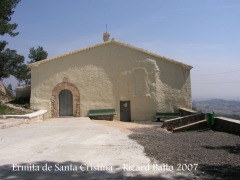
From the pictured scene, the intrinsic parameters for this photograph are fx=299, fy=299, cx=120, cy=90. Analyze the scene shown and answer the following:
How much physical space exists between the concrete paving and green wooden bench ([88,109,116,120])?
35.0 feet

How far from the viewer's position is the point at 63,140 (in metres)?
10.1

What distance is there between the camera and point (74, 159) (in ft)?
23.8

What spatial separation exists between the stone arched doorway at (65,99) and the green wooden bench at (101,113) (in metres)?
1.02

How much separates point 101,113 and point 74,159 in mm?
13959

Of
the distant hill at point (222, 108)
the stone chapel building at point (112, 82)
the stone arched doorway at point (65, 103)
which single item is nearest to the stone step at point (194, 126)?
the stone chapel building at point (112, 82)

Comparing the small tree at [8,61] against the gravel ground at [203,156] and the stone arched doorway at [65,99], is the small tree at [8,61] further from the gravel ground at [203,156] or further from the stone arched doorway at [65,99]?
the gravel ground at [203,156]

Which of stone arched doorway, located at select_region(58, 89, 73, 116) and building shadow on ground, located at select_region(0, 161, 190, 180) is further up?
stone arched doorway, located at select_region(58, 89, 73, 116)

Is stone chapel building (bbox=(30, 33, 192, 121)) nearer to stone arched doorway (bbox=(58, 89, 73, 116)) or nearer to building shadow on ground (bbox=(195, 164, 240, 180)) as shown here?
stone arched doorway (bbox=(58, 89, 73, 116))

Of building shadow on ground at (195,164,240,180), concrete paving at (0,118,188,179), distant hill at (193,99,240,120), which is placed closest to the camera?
building shadow on ground at (195,164,240,180)

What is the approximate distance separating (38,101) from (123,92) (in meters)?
6.10

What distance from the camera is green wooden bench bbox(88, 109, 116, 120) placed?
21.1 metres

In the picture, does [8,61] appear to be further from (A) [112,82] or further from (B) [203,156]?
(B) [203,156]

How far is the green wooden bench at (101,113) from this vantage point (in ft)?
69.2

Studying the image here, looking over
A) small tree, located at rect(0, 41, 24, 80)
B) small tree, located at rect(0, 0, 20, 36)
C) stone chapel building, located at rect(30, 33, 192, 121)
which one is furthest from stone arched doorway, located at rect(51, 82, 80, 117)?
small tree, located at rect(0, 41, 24, 80)
